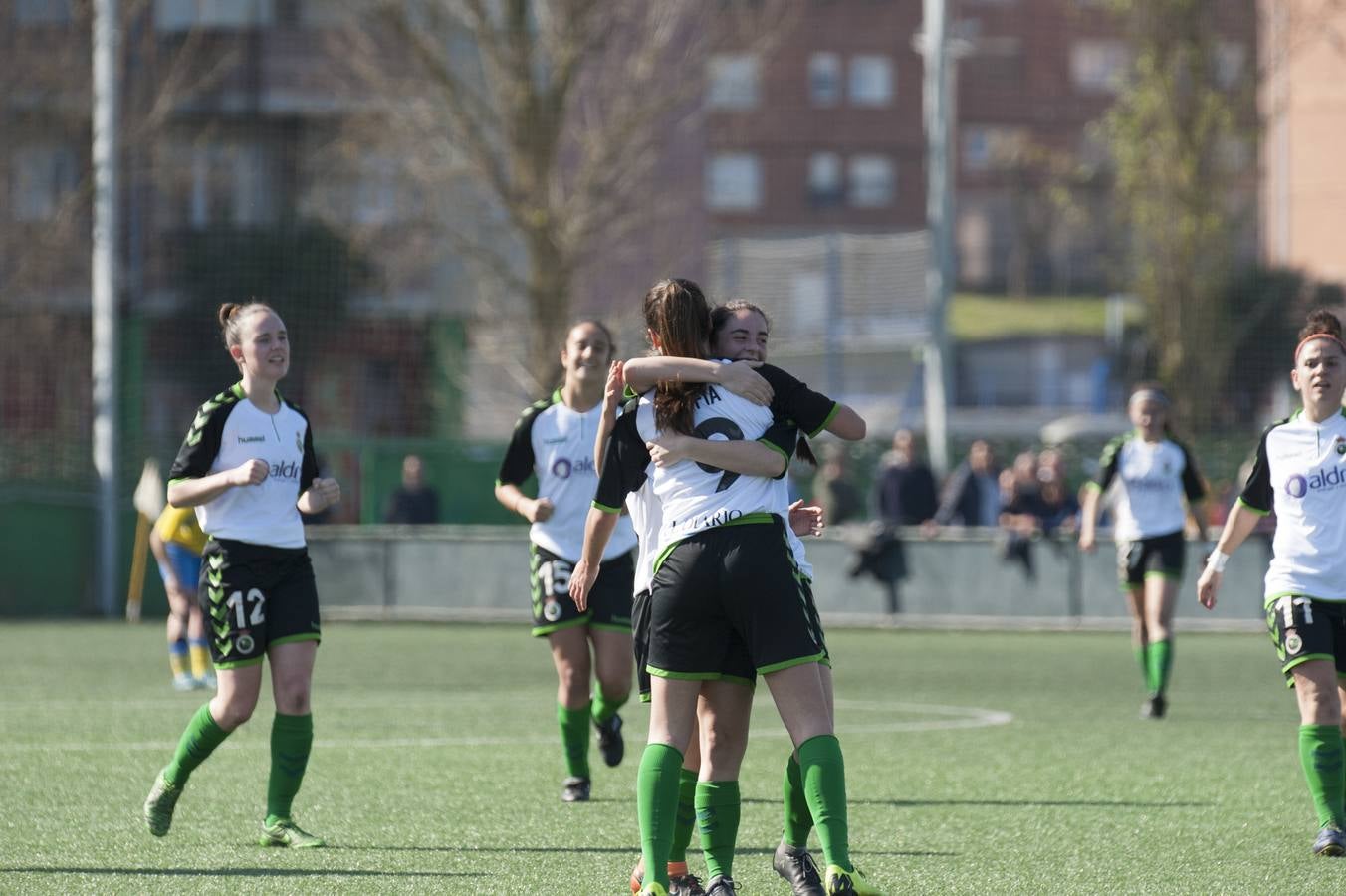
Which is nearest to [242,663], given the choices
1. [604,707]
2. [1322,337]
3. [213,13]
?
[604,707]

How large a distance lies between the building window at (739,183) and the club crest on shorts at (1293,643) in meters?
60.1

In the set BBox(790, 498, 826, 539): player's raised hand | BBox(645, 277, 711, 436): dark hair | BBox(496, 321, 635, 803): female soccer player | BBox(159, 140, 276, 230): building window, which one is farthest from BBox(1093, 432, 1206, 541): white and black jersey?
BBox(159, 140, 276, 230): building window

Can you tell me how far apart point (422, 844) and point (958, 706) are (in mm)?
6797

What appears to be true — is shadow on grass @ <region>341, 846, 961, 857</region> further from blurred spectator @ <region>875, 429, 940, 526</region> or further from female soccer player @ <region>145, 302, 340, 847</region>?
blurred spectator @ <region>875, 429, 940, 526</region>

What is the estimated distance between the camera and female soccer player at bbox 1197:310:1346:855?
25.4 ft

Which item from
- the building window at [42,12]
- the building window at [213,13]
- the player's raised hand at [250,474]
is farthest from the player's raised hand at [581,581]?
the building window at [213,13]

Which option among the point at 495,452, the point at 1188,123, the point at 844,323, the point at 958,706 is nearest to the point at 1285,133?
the point at 1188,123

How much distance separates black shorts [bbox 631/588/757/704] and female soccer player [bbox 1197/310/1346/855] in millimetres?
2375

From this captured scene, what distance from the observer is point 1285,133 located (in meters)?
48.5

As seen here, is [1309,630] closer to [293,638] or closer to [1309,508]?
[1309,508]

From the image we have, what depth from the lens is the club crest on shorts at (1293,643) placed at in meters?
7.76

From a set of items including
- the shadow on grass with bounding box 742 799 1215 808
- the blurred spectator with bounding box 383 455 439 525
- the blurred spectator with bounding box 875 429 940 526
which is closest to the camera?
the shadow on grass with bounding box 742 799 1215 808

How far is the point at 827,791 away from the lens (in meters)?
6.00

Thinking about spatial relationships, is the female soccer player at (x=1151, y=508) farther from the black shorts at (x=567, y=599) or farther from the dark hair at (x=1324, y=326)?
the dark hair at (x=1324, y=326)
